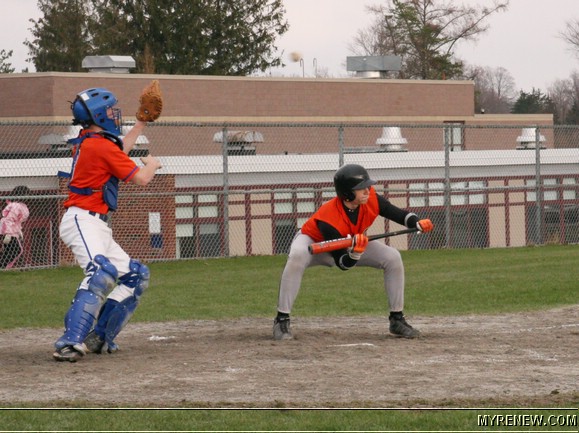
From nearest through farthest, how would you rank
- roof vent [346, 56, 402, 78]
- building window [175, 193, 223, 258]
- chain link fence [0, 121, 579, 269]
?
chain link fence [0, 121, 579, 269], building window [175, 193, 223, 258], roof vent [346, 56, 402, 78]

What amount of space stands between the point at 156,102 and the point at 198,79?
3099 centimetres

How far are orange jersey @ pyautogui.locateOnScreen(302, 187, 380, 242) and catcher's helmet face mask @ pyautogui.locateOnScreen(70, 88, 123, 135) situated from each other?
1.67 meters

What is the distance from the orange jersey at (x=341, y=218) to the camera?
9.31 m

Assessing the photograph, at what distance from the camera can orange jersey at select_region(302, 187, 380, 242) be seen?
9312 mm

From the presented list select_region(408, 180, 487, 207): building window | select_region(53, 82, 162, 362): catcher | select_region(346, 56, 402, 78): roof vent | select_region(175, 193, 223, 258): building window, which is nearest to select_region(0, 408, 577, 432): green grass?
select_region(53, 82, 162, 362): catcher

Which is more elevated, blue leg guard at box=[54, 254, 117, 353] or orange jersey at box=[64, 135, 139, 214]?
orange jersey at box=[64, 135, 139, 214]

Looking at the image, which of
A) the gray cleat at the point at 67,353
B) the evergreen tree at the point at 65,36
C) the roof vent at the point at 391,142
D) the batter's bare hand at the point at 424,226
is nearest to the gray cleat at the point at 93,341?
the gray cleat at the point at 67,353

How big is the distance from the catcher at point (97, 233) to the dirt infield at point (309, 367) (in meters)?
0.21

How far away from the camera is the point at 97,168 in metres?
8.66

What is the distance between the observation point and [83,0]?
57969 millimetres

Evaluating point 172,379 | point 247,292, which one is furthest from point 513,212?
point 172,379

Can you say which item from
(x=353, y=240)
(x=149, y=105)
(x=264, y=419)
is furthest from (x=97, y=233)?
(x=264, y=419)

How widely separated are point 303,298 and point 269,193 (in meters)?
9.32

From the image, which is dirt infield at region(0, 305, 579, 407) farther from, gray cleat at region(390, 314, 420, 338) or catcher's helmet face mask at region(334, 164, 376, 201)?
catcher's helmet face mask at region(334, 164, 376, 201)
